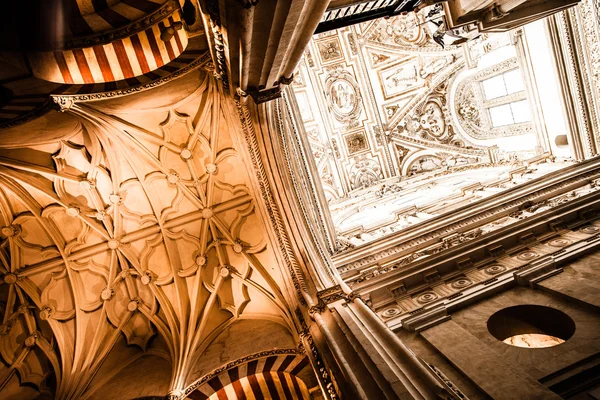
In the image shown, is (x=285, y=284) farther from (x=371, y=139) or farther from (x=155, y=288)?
(x=371, y=139)

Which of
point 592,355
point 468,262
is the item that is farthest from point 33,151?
point 592,355

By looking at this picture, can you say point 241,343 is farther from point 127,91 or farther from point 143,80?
point 143,80

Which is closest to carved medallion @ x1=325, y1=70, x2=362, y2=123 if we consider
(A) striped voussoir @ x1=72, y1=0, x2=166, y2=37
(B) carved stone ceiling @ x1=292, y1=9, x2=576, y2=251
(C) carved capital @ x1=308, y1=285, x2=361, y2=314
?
(B) carved stone ceiling @ x1=292, y1=9, x2=576, y2=251

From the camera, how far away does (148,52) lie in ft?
17.5

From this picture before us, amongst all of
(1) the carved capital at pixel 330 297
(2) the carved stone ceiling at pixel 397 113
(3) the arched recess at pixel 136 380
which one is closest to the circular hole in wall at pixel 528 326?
(1) the carved capital at pixel 330 297

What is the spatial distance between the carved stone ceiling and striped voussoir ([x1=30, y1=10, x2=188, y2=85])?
6.30m

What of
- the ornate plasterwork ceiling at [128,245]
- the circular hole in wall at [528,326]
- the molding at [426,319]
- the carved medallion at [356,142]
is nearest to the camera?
the circular hole in wall at [528,326]

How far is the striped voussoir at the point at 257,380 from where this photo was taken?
19.2ft

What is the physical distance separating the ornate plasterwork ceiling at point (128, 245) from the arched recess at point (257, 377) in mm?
602

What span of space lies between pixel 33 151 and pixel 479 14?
845 centimetres

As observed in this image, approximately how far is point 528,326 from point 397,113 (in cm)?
989

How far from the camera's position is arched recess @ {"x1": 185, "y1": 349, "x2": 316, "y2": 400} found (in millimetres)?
5824

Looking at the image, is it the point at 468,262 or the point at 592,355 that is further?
the point at 468,262

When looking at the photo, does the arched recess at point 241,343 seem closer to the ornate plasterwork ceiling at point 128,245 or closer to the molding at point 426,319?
the ornate plasterwork ceiling at point 128,245
